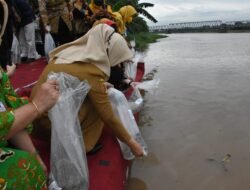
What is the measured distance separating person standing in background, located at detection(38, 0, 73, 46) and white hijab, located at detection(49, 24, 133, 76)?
8.36 feet

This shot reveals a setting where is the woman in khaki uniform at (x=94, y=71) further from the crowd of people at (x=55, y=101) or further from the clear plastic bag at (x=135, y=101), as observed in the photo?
the clear plastic bag at (x=135, y=101)

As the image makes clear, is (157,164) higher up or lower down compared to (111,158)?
lower down

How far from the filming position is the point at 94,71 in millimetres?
2141

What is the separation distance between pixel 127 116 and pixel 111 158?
36cm

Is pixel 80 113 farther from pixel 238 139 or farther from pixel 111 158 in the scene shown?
pixel 238 139

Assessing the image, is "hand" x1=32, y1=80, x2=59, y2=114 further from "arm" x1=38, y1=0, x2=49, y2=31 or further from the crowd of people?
"arm" x1=38, y1=0, x2=49, y2=31

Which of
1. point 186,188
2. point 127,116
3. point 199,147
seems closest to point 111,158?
point 127,116

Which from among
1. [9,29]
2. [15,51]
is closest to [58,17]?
[9,29]

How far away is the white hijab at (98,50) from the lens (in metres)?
2.18

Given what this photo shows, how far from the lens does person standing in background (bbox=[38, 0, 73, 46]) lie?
4.80 metres

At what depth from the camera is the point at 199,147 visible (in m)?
3.59

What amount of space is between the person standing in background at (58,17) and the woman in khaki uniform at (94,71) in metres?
2.59

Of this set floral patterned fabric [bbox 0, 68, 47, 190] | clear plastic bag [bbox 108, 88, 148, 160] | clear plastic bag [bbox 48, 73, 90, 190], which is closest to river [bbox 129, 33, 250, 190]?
clear plastic bag [bbox 108, 88, 148, 160]

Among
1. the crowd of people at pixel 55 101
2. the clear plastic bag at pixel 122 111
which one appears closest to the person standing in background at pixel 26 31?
the crowd of people at pixel 55 101
